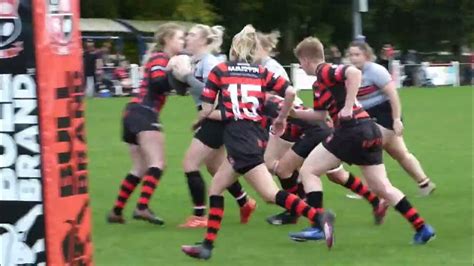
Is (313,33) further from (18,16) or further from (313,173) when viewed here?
(18,16)

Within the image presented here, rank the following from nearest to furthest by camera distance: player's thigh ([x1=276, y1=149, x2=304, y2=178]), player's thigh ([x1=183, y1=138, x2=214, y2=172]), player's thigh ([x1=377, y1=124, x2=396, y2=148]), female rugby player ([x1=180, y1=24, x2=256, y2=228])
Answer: female rugby player ([x1=180, y1=24, x2=256, y2=228])
player's thigh ([x1=183, y1=138, x2=214, y2=172])
player's thigh ([x1=276, y1=149, x2=304, y2=178])
player's thigh ([x1=377, y1=124, x2=396, y2=148])

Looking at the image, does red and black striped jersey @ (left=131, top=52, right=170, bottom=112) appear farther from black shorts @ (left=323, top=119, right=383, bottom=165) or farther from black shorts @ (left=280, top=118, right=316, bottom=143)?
black shorts @ (left=323, top=119, right=383, bottom=165)

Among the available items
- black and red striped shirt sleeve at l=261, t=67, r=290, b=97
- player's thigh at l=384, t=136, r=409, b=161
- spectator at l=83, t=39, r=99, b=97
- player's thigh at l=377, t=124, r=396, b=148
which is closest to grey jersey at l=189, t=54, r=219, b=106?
black and red striped shirt sleeve at l=261, t=67, r=290, b=97

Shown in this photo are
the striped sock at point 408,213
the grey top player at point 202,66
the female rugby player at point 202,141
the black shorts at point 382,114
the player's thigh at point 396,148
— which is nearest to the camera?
the striped sock at point 408,213

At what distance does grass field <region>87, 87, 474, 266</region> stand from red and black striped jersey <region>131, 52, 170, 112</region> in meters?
1.09

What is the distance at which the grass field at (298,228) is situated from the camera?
8.49 meters

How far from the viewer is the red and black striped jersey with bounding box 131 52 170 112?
9.69 m

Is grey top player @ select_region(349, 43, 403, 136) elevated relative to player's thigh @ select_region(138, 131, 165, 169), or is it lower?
elevated

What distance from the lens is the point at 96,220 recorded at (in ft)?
34.3

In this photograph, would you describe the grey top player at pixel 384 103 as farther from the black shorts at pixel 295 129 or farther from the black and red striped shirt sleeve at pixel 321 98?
the black and red striped shirt sleeve at pixel 321 98

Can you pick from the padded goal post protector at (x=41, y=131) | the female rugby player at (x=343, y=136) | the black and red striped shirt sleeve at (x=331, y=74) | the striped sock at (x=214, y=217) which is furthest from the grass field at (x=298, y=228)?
the padded goal post protector at (x=41, y=131)

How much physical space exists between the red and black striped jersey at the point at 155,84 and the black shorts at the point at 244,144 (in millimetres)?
1475

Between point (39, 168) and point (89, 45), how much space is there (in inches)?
1146

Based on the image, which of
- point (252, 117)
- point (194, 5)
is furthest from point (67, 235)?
point (194, 5)
